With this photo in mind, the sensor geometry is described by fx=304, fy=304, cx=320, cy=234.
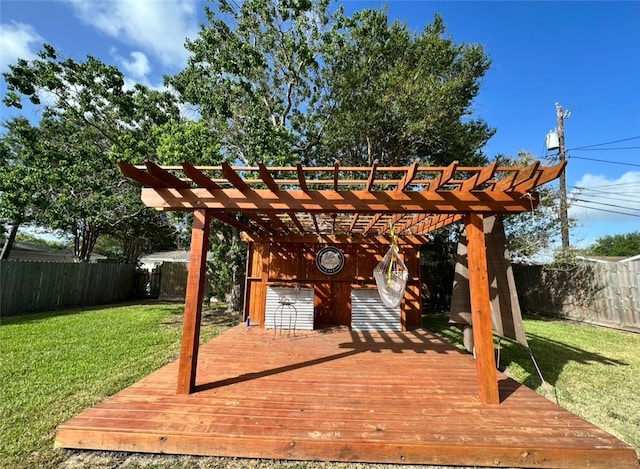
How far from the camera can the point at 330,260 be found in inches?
269

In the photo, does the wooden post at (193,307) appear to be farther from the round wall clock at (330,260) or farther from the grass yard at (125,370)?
the round wall clock at (330,260)

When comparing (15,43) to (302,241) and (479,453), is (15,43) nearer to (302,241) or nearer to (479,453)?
(302,241)

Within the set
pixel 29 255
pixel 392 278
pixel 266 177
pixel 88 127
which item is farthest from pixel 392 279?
pixel 29 255

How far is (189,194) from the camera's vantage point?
3.29 metres

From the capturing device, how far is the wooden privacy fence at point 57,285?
7828mm

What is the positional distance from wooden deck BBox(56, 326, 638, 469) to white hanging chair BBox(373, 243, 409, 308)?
0.98m

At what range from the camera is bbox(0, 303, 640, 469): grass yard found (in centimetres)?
231

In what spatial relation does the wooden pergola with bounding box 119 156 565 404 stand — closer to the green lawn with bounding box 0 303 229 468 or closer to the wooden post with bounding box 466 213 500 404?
the wooden post with bounding box 466 213 500 404

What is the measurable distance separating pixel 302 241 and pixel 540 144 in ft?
31.5

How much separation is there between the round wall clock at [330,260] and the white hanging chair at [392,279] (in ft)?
6.55

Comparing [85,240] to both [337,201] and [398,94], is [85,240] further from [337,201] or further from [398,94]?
[337,201]

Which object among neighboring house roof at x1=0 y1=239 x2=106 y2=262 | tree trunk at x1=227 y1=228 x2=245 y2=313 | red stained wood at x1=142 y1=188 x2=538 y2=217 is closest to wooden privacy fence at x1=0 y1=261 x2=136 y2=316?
tree trunk at x1=227 y1=228 x2=245 y2=313

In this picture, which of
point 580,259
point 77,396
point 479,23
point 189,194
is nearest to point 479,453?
point 189,194

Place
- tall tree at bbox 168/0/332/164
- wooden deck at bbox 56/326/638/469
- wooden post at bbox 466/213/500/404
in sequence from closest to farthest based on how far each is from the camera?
wooden deck at bbox 56/326/638/469
wooden post at bbox 466/213/500/404
tall tree at bbox 168/0/332/164
